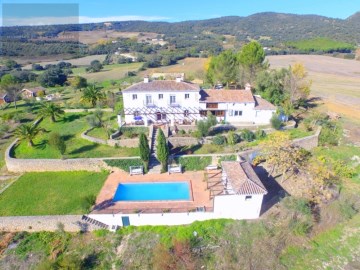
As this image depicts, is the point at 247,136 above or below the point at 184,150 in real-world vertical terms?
above

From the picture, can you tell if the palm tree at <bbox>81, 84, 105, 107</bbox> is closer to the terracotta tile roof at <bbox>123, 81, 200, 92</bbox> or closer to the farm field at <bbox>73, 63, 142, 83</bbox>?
the terracotta tile roof at <bbox>123, 81, 200, 92</bbox>

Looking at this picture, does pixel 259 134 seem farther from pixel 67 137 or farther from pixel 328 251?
pixel 67 137

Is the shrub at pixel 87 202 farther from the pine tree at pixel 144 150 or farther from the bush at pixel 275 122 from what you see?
the bush at pixel 275 122

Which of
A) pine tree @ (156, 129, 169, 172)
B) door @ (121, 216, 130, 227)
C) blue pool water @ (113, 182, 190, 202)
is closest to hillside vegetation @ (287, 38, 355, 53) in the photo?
pine tree @ (156, 129, 169, 172)

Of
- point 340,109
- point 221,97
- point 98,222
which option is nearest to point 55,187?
point 98,222

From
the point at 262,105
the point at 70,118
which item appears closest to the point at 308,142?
the point at 262,105

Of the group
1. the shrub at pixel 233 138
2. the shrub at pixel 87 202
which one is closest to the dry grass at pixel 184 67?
the shrub at pixel 233 138

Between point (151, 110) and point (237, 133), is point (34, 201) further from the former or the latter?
point (237, 133)
